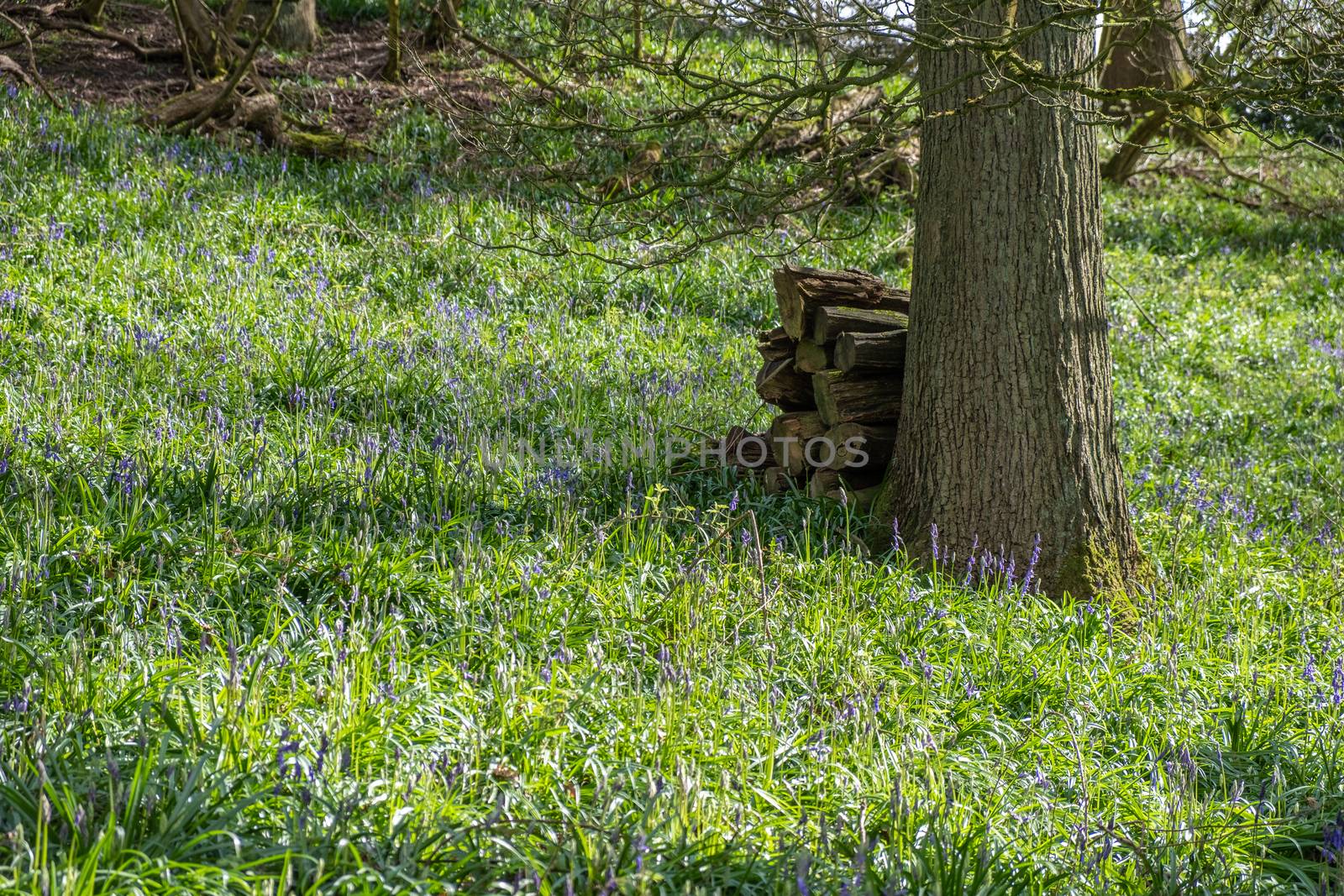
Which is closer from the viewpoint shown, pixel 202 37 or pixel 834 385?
pixel 834 385

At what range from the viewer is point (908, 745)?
3.26 m

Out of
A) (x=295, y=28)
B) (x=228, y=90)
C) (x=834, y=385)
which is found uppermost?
(x=295, y=28)

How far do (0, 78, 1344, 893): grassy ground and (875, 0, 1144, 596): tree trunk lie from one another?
11.5 inches

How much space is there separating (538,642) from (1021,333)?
247cm

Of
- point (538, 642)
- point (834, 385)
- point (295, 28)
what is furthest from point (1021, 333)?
point (295, 28)

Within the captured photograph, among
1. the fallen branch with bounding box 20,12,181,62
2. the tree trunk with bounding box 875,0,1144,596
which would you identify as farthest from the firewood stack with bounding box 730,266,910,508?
the fallen branch with bounding box 20,12,181,62

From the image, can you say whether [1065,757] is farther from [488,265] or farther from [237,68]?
[237,68]

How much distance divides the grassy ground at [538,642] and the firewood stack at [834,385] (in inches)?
13.3

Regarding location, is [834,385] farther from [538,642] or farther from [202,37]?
[202,37]

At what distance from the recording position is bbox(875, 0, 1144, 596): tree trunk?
4.72m

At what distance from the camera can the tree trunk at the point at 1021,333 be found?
15.5ft

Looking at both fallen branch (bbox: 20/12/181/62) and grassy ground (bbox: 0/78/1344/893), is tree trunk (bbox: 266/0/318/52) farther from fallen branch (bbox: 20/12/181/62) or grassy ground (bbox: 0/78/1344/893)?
grassy ground (bbox: 0/78/1344/893)

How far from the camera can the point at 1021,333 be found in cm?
475

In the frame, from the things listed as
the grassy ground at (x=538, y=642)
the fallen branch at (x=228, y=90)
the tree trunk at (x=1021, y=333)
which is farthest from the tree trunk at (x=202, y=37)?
the tree trunk at (x=1021, y=333)
